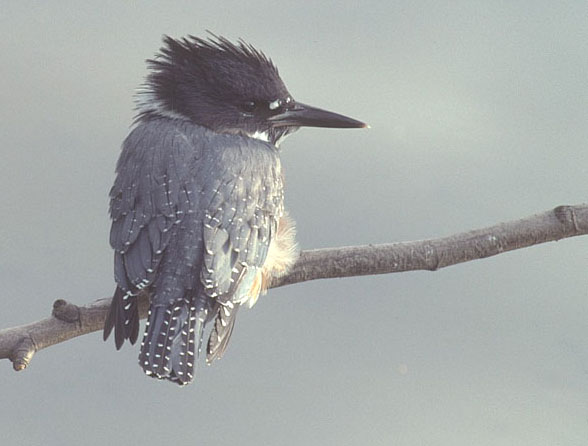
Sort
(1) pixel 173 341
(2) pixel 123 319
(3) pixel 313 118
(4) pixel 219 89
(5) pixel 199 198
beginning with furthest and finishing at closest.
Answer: (3) pixel 313 118, (4) pixel 219 89, (5) pixel 199 198, (2) pixel 123 319, (1) pixel 173 341

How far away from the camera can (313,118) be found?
4492 millimetres

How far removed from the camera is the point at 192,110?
13.9 ft

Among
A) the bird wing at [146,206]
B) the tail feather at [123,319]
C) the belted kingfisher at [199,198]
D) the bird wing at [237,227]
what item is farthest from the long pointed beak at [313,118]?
the tail feather at [123,319]

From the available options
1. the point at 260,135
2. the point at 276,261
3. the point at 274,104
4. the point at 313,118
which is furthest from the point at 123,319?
the point at 313,118

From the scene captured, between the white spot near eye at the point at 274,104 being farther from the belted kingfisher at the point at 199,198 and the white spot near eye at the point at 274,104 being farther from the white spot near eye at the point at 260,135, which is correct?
the white spot near eye at the point at 260,135

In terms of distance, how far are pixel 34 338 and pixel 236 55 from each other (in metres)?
1.63

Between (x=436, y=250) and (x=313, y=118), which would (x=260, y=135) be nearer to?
(x=313, y=118)

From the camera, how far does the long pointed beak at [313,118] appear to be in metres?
4.43

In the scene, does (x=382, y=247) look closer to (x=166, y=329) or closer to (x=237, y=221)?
(x=237, y=221)

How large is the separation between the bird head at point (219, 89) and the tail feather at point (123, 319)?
3.22ft

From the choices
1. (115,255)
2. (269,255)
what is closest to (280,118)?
(269,255)

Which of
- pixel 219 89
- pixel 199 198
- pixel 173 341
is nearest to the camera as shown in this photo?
pixel 173 341

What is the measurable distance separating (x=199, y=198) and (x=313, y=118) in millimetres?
1013

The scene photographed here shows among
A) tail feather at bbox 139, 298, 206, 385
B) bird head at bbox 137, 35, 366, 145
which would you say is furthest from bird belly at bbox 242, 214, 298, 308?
bird head at bbox 137, 35, 366, 145
